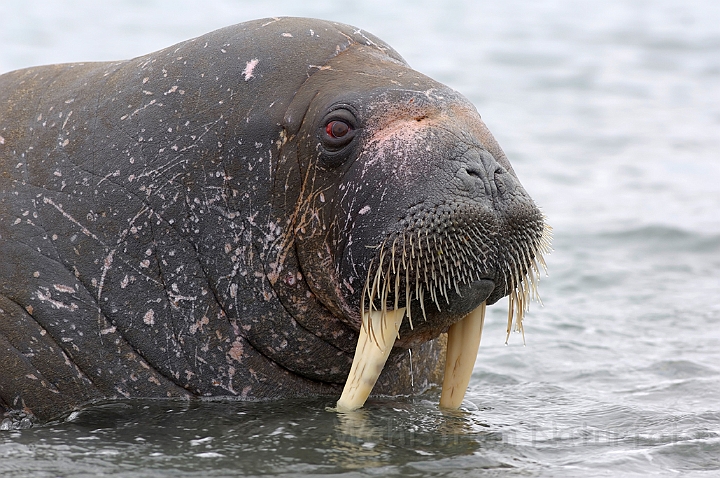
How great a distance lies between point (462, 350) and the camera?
652cm

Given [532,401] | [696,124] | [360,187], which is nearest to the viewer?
[360,187]

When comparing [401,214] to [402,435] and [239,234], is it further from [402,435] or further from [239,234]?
[402,435]

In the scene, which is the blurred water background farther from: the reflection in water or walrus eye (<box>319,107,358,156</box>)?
walrus eye (<box>319,107,358,156</box>)

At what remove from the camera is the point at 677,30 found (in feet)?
87.6

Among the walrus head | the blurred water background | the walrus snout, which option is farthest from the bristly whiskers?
the blurred water background

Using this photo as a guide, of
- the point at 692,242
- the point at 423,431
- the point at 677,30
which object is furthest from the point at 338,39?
the point at 677,30

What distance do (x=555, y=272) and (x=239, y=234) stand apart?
21.0 ft

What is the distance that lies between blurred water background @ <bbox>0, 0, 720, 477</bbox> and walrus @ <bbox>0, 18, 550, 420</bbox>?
28 centimetres

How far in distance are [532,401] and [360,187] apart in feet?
7.14

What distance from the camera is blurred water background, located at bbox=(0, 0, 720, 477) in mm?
5852

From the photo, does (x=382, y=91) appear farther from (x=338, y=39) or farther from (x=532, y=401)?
(x=532, y=401)

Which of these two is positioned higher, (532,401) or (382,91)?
(382,91)

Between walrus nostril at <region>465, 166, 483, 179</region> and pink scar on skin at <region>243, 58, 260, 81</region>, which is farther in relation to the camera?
pink scar on skin at <region>243, 58, 260, 81</region>

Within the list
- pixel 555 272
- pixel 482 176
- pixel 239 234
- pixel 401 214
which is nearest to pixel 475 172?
pixel 482 176
